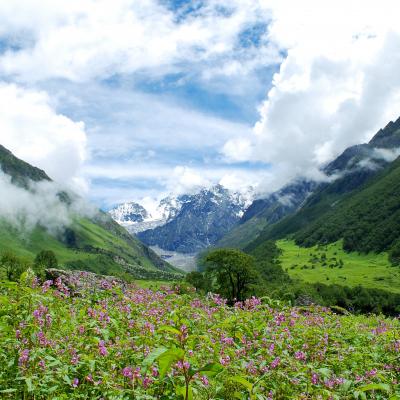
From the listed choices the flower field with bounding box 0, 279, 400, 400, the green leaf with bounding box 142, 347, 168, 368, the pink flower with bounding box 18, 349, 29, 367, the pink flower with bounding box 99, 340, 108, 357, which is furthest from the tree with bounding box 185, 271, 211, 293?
the green leaf with bounding box 142, 347, 168, 368

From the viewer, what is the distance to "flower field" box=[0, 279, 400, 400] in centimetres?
702

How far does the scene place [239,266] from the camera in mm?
87125

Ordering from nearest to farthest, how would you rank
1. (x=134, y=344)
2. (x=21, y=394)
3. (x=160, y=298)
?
(x=21, y=394)
(x=134, y=344)
(x=160, y=298)

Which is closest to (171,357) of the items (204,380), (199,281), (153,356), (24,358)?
(153,356)

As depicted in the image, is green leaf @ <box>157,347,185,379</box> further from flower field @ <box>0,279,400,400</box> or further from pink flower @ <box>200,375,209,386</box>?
pink flower @ <box>200,375,209,386</box>

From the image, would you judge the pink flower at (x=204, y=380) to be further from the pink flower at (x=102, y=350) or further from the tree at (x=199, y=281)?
the tree at (x=199, y=281)

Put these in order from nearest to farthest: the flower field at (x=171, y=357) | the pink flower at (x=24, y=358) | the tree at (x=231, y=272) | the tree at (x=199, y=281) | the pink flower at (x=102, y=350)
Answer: the flower field at (x=171, y=357) → the pink flower at (x=24, y=358) → the pink flower at (x=102, y=350) → the tree at (x=231, y=272) → the tree at (x=199, y=281)

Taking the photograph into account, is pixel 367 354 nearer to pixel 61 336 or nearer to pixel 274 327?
pixel 274 327

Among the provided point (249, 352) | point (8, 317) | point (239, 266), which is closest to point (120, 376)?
point (8, 317)

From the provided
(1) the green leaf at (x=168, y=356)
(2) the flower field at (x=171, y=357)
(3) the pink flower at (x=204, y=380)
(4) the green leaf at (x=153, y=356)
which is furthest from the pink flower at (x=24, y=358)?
(1) the green leaf at (x=168, y=356)

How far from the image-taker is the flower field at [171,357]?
23.0 ft

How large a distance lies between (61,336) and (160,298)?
684 centimetres

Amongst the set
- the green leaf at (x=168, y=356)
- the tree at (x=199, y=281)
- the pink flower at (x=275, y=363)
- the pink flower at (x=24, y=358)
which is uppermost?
the green leaf at (x=168, y=356)

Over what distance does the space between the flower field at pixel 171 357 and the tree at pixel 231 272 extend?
7383 centimetres
